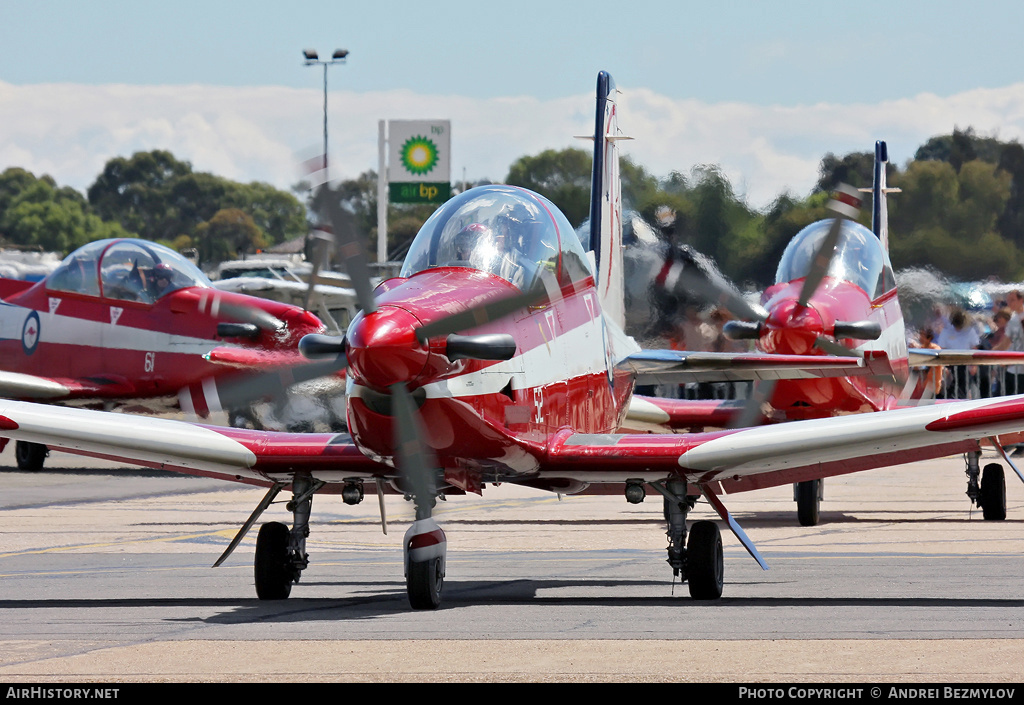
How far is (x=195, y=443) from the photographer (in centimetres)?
1012

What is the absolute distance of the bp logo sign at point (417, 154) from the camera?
34.0m

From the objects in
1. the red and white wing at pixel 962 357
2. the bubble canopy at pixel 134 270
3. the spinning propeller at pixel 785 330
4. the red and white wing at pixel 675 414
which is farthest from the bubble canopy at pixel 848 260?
the bubble canopy at pixel 134 270

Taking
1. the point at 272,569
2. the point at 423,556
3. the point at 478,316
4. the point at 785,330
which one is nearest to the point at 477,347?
the point at 478,316

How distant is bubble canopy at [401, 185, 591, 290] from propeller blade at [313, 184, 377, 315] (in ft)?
3.20

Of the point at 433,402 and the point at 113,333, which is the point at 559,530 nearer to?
the point at 433,402

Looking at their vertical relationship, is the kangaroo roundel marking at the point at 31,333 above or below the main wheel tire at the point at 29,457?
above

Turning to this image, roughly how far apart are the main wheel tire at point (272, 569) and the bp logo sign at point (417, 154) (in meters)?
24.5

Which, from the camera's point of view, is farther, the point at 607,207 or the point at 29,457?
the point at 29,457

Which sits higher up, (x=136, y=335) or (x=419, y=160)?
(x=419, y=160)

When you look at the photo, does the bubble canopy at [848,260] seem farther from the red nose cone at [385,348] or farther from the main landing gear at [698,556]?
the red nose cone at [385,348]

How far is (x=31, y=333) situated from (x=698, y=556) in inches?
571

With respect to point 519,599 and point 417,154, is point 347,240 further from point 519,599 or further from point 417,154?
point 417,154

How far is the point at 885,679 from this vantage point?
245 inches

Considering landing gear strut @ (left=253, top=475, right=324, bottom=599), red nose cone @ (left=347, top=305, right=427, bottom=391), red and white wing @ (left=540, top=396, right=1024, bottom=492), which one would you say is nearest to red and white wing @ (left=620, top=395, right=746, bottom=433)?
red and white wing @ (left=540, top=396, right=1024, bottom=492)
